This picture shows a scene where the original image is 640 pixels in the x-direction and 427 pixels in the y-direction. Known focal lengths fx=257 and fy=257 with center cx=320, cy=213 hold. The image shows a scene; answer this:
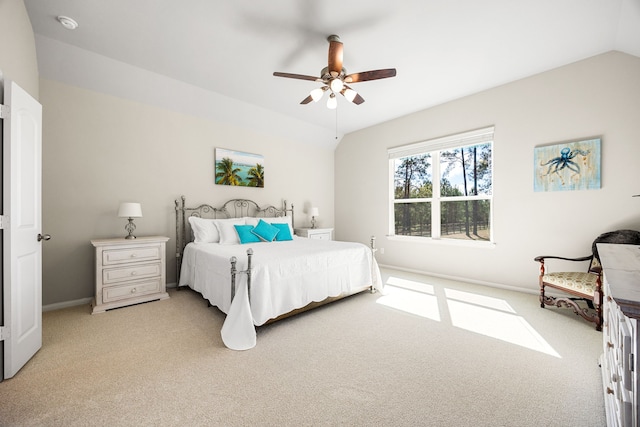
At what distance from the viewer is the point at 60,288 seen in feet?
10.4

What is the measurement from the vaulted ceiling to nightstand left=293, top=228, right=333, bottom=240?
9.07 ft

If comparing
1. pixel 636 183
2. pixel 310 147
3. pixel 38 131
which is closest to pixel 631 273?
pixel 636 183

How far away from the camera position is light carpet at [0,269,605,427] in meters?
1.51

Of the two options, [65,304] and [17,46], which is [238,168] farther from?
[65,304]

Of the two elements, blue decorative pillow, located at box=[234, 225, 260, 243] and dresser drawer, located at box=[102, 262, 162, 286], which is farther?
blue decorative pillow, located at box=[234, 225, 260, 243]

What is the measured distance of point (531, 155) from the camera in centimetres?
361

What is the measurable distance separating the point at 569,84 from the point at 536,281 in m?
2.63

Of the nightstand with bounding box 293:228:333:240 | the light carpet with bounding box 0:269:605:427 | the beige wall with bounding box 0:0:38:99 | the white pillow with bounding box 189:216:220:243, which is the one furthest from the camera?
the nightstand with bounding box 293:228:333:240

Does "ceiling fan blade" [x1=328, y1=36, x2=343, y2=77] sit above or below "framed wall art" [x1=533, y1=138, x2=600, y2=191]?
above

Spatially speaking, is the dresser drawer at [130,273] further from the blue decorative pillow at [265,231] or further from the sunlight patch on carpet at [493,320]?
the sunlight patch on carpet at [493,320]

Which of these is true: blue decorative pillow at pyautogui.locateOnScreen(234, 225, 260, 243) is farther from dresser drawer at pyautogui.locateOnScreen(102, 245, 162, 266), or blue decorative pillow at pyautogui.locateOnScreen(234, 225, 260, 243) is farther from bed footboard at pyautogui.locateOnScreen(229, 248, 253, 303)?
bed footboard at pyautogui.locateOnScreen(229, 248, 253, 303)

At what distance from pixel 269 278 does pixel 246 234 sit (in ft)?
5.11

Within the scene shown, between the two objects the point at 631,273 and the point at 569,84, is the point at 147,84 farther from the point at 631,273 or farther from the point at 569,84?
the point at 569,84

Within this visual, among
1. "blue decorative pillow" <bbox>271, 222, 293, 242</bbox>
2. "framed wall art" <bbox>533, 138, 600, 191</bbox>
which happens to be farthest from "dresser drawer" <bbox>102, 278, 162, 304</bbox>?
"framed wall art" <bbox>533, 138, 600, 191</bbox>
